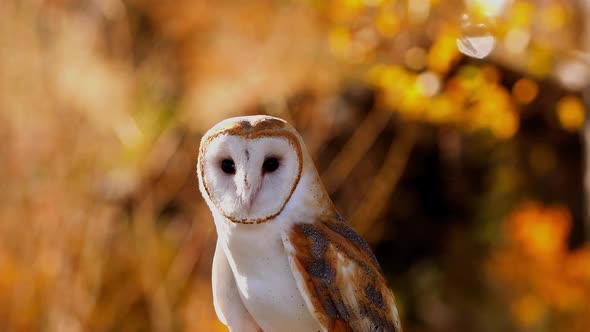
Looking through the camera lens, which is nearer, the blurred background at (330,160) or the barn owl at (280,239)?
the barn owl at (280,239)

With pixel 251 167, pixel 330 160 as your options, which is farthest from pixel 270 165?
pixel 330 160

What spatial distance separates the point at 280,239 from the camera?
111 cm

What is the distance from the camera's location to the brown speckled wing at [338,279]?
43.3 inches

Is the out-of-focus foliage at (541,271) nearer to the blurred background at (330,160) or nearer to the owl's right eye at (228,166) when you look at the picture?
the blurred background at (330,160)

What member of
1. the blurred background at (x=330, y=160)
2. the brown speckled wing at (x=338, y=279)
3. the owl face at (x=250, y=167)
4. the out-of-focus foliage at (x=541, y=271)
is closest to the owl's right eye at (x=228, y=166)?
the owl face at (x=250, y=167)

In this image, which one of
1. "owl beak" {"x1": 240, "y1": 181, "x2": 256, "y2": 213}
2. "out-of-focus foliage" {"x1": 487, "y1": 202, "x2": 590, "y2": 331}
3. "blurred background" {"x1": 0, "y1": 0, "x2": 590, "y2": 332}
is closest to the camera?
"owl beak" {"x1": 240, "y1": 181, "x2": 256, "y2": 213}

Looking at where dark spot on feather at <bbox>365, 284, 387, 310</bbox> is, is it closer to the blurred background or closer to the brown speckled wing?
the brown speckled wing

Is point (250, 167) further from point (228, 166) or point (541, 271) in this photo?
point (541, 271)

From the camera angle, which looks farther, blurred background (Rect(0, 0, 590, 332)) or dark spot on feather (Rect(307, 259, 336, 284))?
blurred background (Rect(0, 0, 590, 332))

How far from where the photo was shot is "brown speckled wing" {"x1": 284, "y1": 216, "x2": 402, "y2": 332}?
110 centimetres

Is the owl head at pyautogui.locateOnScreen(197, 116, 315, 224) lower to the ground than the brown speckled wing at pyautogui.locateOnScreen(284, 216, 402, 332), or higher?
higher

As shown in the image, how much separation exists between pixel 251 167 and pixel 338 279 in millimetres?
214

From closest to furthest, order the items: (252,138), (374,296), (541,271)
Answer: (252,138) → (374,296) → (541,271)

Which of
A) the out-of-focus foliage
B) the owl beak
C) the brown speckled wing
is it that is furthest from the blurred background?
the owl beak
